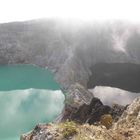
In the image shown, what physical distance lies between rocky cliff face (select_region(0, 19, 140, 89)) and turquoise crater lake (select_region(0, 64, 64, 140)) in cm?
785

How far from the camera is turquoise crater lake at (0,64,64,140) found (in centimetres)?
8778

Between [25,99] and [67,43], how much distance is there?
1653 inches

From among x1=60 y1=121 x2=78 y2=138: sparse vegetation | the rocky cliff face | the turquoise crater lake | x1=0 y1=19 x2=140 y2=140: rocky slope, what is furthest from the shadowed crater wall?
x1=60 y1=121 x2=78 y2=138: sparse vegetation

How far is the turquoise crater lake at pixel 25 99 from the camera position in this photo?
8778cm

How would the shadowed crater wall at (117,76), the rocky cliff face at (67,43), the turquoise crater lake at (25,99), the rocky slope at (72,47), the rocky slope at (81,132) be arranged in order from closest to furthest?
the rocky slope at (81,132), the turquoise crater lake at (25,99), the shadowed crater wall at (117,76), the rocky slope at (72,47), the rocky cliff face at (67,43)

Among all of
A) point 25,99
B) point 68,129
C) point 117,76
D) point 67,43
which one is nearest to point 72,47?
point 67,43

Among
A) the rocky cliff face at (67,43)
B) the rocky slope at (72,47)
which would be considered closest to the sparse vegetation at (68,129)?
the rocky slope at (72,47)

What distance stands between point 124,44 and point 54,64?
29.3 meters

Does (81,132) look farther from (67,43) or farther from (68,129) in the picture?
(67,43)

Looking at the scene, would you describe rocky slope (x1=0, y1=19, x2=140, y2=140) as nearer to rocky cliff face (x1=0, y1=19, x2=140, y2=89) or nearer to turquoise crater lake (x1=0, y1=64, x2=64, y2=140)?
rocky cliff face (x1=0, y1=19, x2=140, y2=89)

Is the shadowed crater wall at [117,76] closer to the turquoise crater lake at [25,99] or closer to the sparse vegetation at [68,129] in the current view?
the turquoise crater lake at [25,99]

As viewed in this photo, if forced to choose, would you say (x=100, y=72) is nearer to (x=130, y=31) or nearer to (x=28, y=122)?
(x=130, y=31)

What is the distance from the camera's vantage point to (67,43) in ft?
470

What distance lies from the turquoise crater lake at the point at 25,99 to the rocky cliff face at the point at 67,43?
25.7 feet
